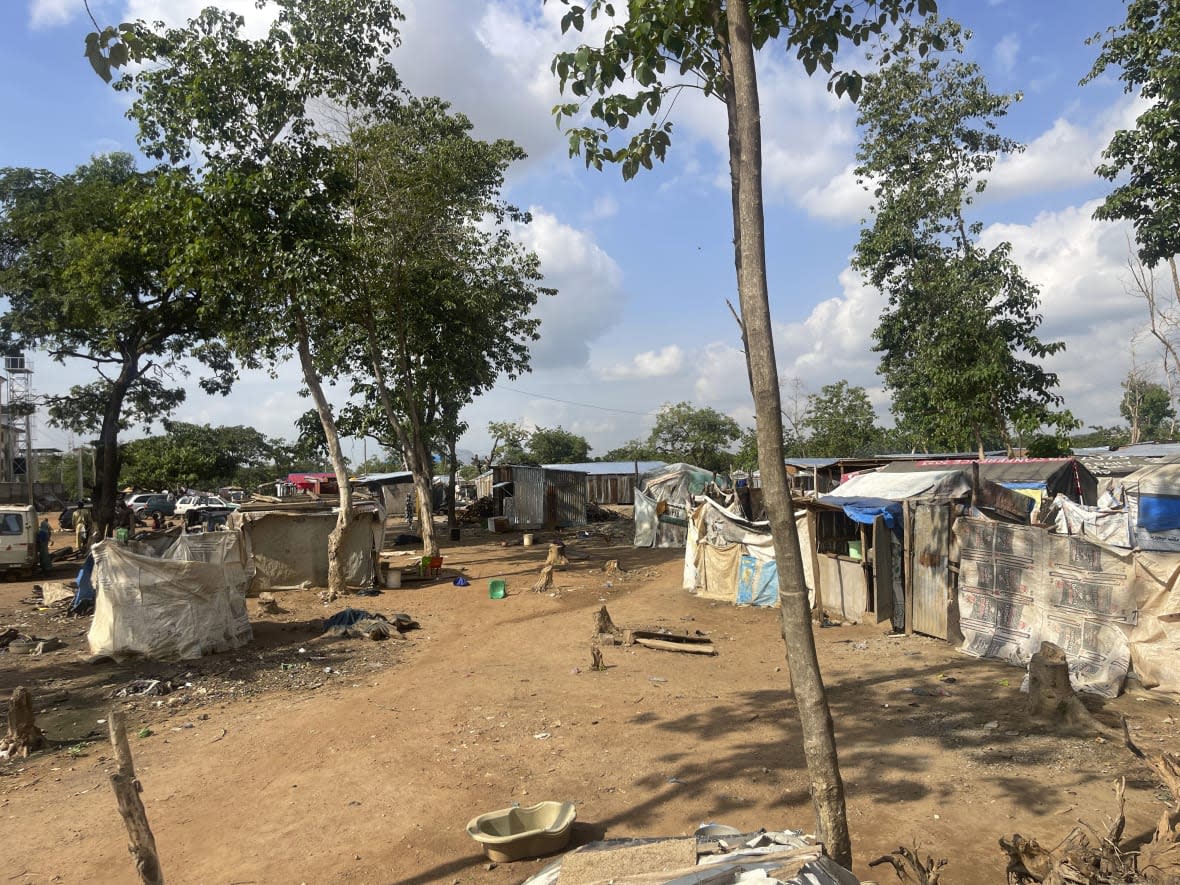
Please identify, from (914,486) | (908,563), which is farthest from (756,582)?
(908,563)

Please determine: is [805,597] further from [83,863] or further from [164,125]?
[164,125]

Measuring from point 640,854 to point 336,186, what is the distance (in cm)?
1641

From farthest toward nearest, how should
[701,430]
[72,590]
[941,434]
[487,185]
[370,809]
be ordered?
1. [701,430]
2. [487,185]
3. [941,434]
4. [72,590]
5. [370,809]

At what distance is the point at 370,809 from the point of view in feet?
18.6

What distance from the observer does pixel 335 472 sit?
55.4ft

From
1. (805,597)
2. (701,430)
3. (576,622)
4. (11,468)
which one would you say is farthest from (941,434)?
(11,468)

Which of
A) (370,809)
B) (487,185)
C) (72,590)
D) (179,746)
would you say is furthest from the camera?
(487,185)

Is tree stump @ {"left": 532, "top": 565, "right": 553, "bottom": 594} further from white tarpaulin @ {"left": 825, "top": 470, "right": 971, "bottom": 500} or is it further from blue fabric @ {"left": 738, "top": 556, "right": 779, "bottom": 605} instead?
white tarpaulin @ {"left": 825, "top": 470, "right": 971, "bottom": 500}

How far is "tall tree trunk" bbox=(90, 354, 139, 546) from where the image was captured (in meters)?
23.0

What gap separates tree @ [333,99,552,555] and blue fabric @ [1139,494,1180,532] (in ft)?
49.0

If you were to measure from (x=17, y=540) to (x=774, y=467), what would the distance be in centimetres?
2180

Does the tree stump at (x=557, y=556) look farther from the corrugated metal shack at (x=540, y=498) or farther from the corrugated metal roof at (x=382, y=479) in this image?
Answer: the corrugated metal roof at (x=382, y=479)

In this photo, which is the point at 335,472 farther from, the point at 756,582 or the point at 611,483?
the point at 611,483

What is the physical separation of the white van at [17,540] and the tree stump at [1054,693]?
2182 cm
